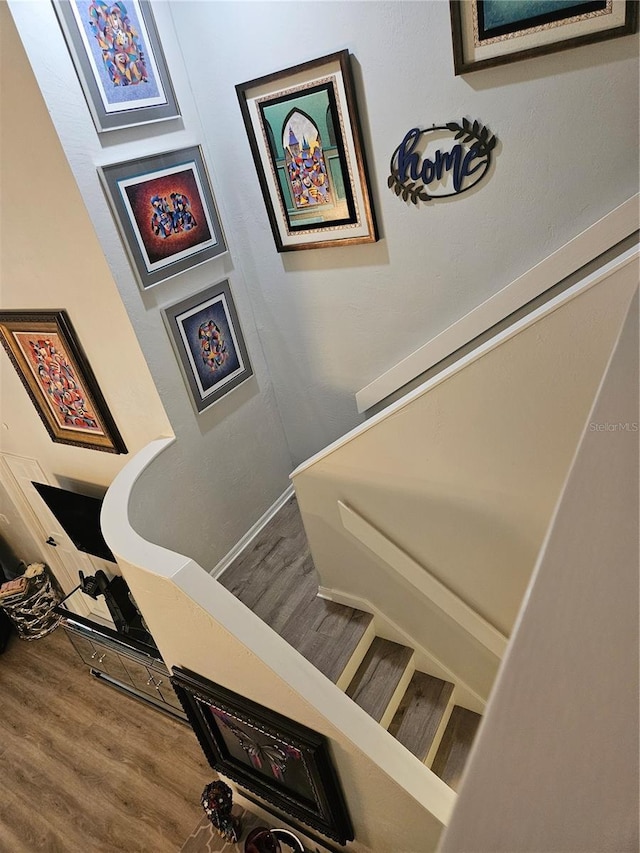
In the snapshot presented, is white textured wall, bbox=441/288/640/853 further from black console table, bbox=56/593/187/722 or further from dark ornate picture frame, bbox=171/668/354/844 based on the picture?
black console table, bbox=56/593/187/722

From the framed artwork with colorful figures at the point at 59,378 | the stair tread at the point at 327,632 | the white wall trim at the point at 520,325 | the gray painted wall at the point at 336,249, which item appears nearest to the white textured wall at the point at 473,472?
the white wall trim at the point at 520,325

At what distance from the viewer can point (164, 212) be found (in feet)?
9.28

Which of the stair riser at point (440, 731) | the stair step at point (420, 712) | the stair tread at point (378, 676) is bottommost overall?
the stair riser at point (440, 731)

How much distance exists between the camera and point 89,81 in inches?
94.9

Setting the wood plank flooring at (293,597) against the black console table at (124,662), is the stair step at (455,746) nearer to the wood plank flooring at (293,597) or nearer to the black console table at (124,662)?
the wood plank flooring at (293,597)

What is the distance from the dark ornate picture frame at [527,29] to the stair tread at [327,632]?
271 cm

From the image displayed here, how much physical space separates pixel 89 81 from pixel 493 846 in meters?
2.97

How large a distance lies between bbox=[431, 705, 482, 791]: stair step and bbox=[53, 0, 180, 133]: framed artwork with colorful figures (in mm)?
3366

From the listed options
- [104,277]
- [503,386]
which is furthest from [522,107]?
[104,277]

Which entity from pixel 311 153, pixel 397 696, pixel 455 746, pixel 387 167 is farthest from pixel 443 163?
pixel 455 746

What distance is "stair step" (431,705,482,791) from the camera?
2.64 m

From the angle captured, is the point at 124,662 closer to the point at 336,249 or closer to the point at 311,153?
the point at 336,249

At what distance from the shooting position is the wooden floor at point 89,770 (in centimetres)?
330

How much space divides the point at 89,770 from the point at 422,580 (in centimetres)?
275
